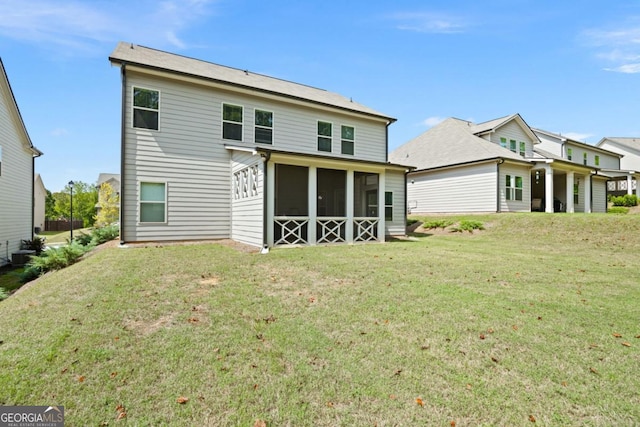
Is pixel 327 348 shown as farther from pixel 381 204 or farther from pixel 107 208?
pixel 107 208

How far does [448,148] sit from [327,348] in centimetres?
2140

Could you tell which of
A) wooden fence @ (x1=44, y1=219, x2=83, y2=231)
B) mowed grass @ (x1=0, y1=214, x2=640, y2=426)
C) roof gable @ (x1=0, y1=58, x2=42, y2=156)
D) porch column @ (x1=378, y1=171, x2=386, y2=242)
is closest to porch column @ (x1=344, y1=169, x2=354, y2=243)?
porch column @ (x1=378, y1=171, x2=386, y2=242)

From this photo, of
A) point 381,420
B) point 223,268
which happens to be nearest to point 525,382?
point 381,420

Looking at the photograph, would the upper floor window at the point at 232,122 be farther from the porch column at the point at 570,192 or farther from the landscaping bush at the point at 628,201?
the landscaping bush at the point at 628,201

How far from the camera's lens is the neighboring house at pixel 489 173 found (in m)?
18.2

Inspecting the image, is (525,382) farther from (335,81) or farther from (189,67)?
(335,81)

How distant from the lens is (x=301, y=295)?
5148 mm

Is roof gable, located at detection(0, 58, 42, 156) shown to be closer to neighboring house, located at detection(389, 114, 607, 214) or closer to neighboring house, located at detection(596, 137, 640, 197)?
neighboring house, located at detection(389, 114, 607, 214)

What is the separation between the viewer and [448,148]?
71.3 ft

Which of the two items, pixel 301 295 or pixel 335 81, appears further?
pixel 335 81

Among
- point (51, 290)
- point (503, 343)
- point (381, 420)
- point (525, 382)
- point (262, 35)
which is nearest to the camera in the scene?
point (381, 420)

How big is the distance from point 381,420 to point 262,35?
13.1m

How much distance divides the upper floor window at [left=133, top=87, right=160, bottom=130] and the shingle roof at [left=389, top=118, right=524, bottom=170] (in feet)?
55.4

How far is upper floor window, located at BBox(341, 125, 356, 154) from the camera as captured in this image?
15.0m
